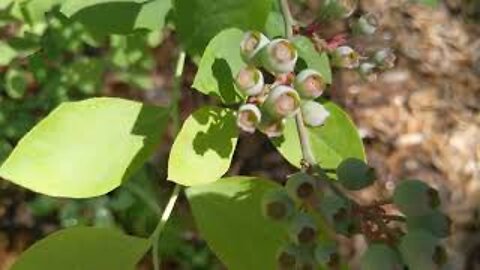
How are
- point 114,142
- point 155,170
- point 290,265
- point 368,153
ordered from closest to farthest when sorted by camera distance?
point 290,265 < point 114,142 < point 155,170 < point 368,153

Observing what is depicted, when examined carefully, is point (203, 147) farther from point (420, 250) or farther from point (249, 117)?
point (420, 250)

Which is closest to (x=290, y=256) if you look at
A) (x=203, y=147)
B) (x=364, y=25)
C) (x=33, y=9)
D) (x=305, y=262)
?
(x=305, y=262)

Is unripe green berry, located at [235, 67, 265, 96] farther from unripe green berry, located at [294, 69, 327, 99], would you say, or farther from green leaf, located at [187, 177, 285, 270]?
green leaf, located at [187, 177, 285, 270]

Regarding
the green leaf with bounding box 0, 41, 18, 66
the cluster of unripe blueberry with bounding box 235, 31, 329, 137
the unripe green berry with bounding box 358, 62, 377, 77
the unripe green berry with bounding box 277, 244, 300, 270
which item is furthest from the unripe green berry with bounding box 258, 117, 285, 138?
the green leaf with bounding box 0, 41, 18, 66

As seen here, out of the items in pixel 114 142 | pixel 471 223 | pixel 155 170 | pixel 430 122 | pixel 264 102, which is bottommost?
pixel 471 223

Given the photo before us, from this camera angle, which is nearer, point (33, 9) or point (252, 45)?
point (252, 45)

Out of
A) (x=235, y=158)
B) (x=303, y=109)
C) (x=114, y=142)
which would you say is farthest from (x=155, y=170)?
(x=303, y=109)

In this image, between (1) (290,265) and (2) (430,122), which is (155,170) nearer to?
(2) (430,122)
